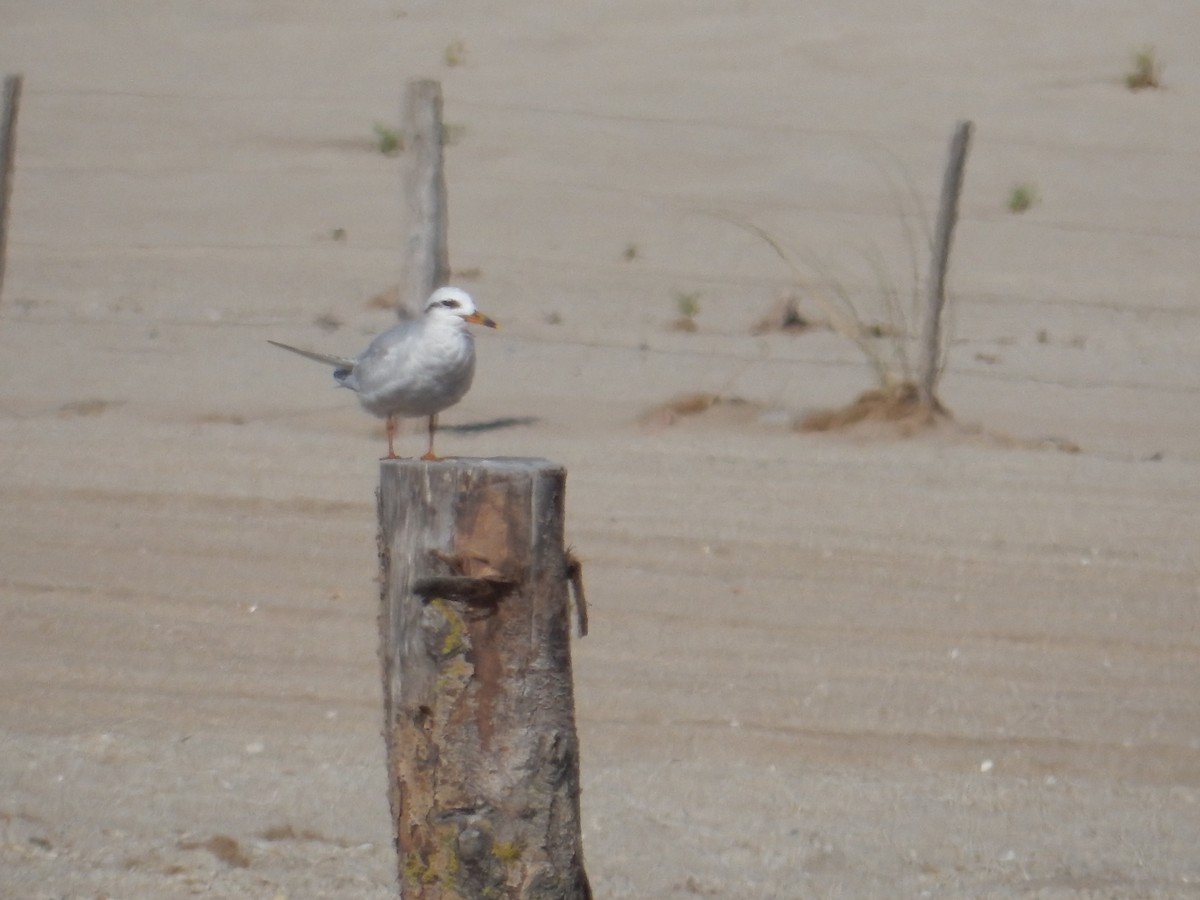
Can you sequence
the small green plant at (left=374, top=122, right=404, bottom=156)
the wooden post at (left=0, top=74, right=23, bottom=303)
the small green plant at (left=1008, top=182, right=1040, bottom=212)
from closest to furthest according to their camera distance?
the wooden post at (left=0, top=74, right=23, bottom=303)
the small green plant at (left=1008, top=182, right=1040, bottom=212)
the small green plant at (left=374, top=122, right=404, bottom=156)

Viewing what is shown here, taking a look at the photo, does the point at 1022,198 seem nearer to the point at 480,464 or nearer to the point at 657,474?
the point at 657,474

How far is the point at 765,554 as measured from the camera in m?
9.21

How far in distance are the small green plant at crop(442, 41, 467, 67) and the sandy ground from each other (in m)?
0.36

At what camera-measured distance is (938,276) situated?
12500 mm

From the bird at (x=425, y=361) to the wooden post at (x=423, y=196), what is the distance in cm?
494

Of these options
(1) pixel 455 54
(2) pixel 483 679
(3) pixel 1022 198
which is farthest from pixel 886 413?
(1) pixel 455 54

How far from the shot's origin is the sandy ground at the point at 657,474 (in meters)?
5.88

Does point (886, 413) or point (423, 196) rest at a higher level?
point (423, 196)

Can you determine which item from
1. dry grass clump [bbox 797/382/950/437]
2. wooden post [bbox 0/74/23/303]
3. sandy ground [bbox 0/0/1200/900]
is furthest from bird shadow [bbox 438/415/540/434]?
wooden post [bbox 0/74/23/303]

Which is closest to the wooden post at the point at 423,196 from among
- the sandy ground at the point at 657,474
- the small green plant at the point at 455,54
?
the sandy ground at the point at 657,474

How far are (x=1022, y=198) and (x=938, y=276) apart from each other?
→ 997 cm

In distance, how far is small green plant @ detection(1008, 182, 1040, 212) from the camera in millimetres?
21938

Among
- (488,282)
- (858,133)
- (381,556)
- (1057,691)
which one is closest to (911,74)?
(858,133)

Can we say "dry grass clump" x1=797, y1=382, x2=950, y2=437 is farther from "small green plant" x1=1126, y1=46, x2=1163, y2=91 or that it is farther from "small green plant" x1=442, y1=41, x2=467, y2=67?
"small green plant" x1=442, y1=41, x2=467, y2=67
